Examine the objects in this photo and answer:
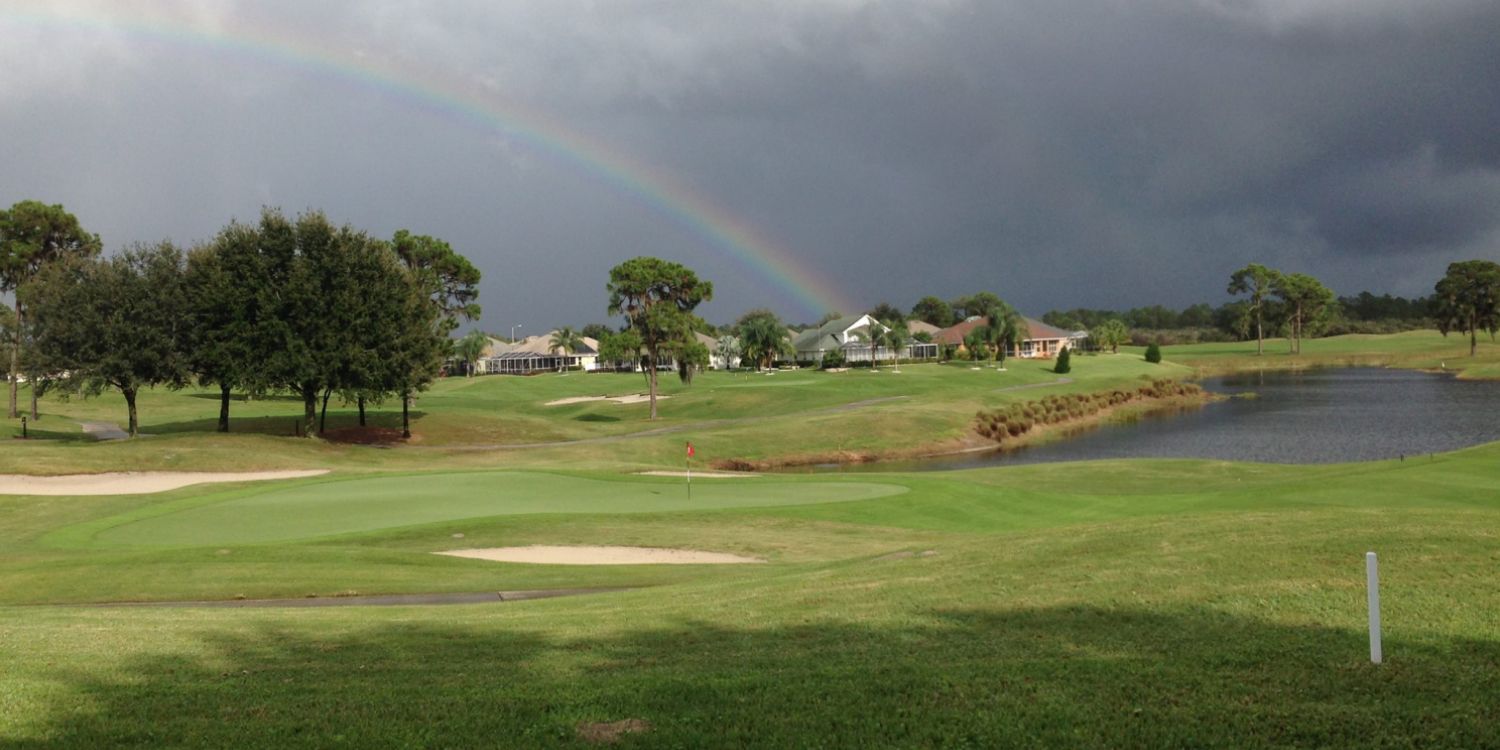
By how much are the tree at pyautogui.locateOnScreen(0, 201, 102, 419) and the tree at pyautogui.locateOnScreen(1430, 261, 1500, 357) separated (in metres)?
148

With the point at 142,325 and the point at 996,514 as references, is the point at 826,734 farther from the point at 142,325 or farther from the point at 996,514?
the point at 142,325

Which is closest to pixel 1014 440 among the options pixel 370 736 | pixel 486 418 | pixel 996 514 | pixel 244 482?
pixel 486 418

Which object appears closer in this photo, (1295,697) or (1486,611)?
(1295,697)

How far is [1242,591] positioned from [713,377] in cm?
10599

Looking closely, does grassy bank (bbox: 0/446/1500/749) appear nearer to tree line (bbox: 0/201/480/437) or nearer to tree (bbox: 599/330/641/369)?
tree line (bbox: 0/201/480/437)

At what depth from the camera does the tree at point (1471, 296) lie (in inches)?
4963

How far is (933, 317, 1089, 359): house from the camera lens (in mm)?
141000

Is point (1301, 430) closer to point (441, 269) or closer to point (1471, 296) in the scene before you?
point (441, 269)

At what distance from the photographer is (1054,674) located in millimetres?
7879

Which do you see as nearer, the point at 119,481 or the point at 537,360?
the point at 119,481

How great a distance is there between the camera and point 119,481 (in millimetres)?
36125

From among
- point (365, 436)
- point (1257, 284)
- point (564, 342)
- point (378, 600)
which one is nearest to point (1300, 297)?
point (1257, 284)

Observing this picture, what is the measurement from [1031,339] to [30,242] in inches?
4663

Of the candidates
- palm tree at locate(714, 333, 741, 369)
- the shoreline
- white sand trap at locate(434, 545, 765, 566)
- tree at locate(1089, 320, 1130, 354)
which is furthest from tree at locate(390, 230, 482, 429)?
tree at locate(1089, 320, 1130, 354)
